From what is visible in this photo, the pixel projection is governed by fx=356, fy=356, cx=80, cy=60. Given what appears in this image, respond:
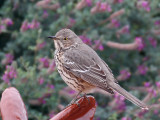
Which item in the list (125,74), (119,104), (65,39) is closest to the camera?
(65,39)

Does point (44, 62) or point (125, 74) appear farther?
point (125, 74)

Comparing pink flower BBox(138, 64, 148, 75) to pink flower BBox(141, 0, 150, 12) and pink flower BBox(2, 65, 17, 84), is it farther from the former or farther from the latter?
pink flower BBox(2, 65, 17, 84)

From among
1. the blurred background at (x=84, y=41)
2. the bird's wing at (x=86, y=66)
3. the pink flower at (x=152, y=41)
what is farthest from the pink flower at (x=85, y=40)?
the pink flower at (x=152, y=41)

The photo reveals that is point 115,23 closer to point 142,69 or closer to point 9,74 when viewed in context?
point 142,69

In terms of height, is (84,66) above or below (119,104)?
above

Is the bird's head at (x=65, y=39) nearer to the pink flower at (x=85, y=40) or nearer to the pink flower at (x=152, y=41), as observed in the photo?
the pink flower at (x=85, y=40)

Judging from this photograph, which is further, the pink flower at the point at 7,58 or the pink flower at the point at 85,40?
the pink flower at the point at 85,40

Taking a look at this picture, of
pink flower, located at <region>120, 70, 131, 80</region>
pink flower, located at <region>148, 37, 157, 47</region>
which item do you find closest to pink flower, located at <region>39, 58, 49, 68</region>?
pink flower, located at <region>120, 70, 131, 80</region>

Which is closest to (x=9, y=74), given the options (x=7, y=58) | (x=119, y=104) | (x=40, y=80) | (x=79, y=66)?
(x=40, y=80)
